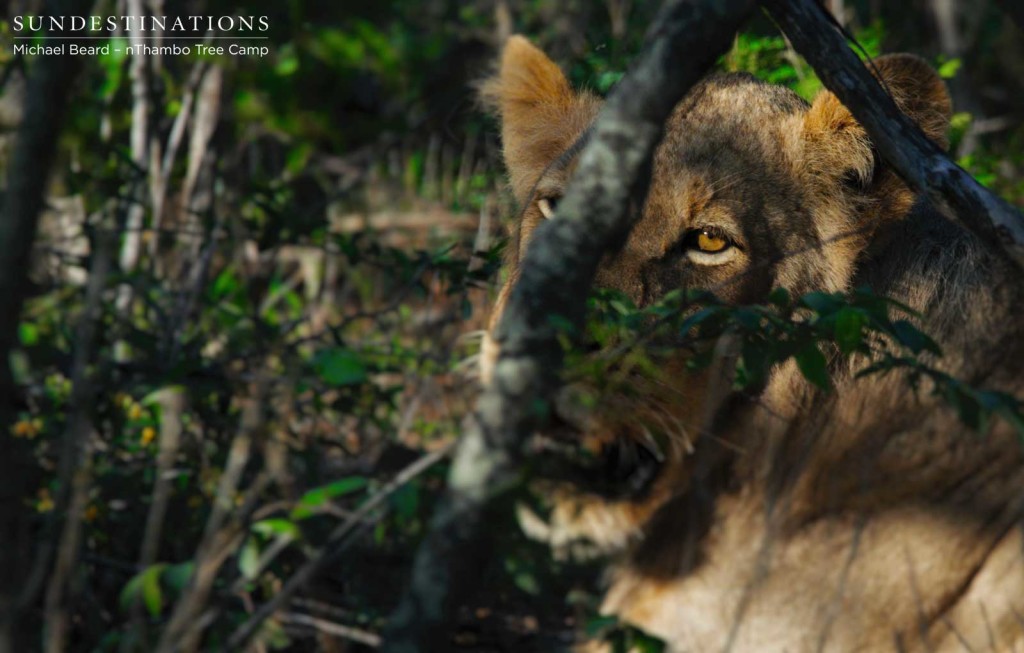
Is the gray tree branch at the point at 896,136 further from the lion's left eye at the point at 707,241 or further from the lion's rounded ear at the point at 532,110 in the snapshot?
the lion's rounded ear at the point at 532,110

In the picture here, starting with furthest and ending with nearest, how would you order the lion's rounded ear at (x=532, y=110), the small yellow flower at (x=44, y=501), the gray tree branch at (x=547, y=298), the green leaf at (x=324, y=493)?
the lion's rounded ear at (x=532, y=110), the small yellow flower at (x=44, y=501), the green leaf at (x=324, y=493), the gray tree branch at (x=547, y=298)

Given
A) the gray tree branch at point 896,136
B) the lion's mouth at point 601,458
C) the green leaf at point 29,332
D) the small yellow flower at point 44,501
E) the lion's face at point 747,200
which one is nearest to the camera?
the gray tree branch at point 896,136

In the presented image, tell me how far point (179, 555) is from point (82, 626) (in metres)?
0.36

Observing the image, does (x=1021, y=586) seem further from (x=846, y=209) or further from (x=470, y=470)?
(x=470, y=470)

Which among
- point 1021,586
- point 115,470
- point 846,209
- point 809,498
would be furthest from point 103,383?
point 1021,586

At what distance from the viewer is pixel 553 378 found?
2.27 meters

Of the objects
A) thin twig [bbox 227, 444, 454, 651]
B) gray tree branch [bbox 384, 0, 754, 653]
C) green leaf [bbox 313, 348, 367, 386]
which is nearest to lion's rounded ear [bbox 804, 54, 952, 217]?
gray tree branch [bbox 384, 0, 754, 653]

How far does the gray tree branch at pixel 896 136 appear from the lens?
9.00 feet

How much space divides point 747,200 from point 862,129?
0.43 meters

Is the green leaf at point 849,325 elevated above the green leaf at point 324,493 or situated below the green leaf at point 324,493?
above

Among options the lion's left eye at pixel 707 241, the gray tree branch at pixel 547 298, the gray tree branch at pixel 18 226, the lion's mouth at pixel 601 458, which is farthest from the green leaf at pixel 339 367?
the lion's left eye at pixel 707 241

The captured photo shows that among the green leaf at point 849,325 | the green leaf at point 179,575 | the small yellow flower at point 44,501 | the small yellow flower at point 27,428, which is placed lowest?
the small yellow flower at point 44,501

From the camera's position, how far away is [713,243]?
364 cm

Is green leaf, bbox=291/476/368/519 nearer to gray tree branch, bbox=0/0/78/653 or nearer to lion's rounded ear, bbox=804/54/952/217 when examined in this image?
gray tree branch, bbox=0/0/78/653
